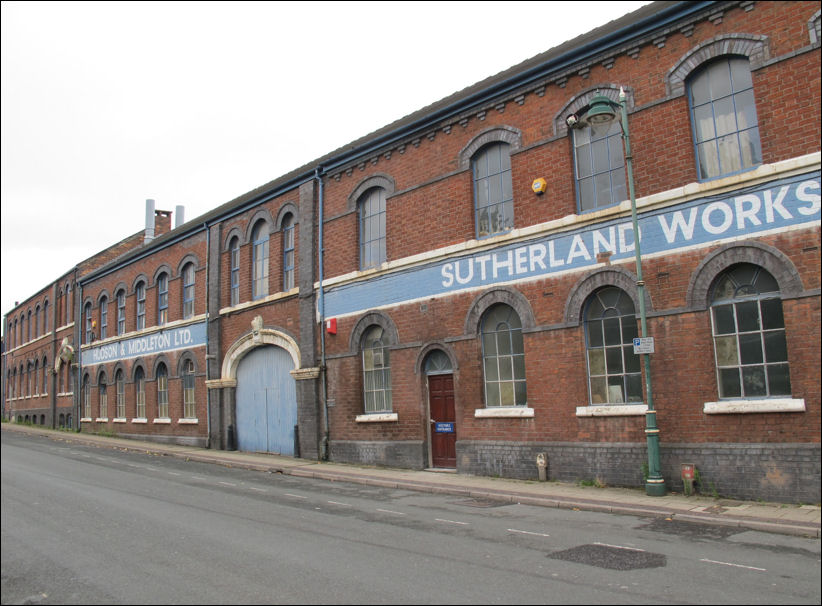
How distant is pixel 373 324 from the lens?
17156 mm

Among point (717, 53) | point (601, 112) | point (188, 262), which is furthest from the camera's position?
point (188, 262)

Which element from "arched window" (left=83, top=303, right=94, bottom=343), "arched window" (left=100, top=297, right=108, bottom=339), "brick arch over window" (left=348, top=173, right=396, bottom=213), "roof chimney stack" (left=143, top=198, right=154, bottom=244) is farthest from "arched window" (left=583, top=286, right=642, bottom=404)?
"roof chimney stack" (left=143, top=198, right=154, bottom=244)

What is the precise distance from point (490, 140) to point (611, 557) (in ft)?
32.0

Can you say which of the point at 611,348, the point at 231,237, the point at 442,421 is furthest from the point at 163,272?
the point at 611,348

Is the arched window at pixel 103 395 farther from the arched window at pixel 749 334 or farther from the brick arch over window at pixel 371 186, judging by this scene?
the arched window at pixel 749 334

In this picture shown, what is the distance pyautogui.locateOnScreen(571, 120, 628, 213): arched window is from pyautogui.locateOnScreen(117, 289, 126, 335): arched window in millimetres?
24075

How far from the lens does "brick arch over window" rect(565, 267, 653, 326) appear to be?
11969 millimetres

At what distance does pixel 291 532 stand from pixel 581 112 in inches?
375

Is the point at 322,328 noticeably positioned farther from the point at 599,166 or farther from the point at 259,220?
the point at 599,166

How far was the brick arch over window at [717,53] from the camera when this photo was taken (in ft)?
35.4

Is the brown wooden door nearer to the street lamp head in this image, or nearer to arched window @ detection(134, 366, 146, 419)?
the street lamp head

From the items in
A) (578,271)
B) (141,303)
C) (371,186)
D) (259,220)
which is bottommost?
(578,271)

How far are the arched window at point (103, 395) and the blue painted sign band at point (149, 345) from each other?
93 centimetres

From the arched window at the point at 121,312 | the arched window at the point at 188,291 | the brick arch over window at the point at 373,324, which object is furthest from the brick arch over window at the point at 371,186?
the arched window at the point at 121,312
